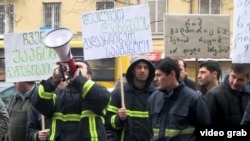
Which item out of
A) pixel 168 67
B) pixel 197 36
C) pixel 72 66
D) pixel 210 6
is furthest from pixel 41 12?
pixel 72 66

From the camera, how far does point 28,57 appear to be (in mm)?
6398

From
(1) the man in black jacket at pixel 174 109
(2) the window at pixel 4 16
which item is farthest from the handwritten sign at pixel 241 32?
(2) the window at pixel 4 16

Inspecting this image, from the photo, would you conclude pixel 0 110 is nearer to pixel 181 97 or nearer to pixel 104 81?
pixel 181 97

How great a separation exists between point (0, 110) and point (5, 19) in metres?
19.7

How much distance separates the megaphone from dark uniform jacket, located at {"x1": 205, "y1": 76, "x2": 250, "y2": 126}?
4.44 feet

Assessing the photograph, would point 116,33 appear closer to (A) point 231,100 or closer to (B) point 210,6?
(A) point 231,100

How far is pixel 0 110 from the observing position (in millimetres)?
6289

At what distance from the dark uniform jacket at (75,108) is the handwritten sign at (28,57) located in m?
0.98

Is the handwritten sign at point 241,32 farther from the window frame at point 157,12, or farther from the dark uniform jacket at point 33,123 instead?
the window frame at point 157,12

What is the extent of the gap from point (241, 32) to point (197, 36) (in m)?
2.08

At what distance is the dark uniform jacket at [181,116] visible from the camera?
5066mm

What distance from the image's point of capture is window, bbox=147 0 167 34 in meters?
24.8

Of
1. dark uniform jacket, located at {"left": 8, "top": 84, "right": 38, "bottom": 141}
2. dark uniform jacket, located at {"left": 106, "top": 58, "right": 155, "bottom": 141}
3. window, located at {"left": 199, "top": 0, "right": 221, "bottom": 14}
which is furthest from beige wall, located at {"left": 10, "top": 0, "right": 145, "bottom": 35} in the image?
dark uniform jacket, located at {"left": 106, "top": 58, "right": 155, "bottom": 141}

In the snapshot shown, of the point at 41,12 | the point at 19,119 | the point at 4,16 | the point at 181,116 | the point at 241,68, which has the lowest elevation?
the point at 19,119
